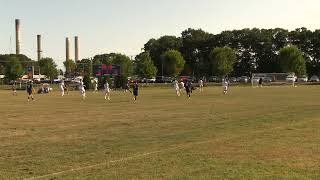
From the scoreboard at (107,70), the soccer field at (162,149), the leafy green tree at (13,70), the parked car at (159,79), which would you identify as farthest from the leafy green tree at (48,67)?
the soccer field at (162,149)

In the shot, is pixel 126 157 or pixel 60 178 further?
pixel 126 157

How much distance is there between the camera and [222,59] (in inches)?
5349

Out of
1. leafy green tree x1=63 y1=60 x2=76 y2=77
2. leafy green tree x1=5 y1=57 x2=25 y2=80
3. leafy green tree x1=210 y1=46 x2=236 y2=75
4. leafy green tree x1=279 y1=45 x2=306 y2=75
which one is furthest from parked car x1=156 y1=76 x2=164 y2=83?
leafy green tree x1=5 y1=57 x2=25 y2=80

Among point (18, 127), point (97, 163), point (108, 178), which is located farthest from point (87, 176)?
point (18, 127)

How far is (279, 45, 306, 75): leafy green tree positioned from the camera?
128 m

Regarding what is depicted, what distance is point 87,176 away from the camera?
11.1 metres

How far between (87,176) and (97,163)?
1649mm

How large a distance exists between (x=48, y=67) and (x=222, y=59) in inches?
2199

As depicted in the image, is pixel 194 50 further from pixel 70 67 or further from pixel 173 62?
pixel 70 67

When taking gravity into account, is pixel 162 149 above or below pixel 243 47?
below

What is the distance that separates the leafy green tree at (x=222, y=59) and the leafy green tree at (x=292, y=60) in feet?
42.4

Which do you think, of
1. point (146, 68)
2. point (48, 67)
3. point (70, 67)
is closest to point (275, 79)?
point (146, 68)

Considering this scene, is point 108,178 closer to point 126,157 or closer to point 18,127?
point 126,157

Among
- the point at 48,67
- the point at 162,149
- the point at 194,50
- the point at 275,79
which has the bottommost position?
the point at 162,149
